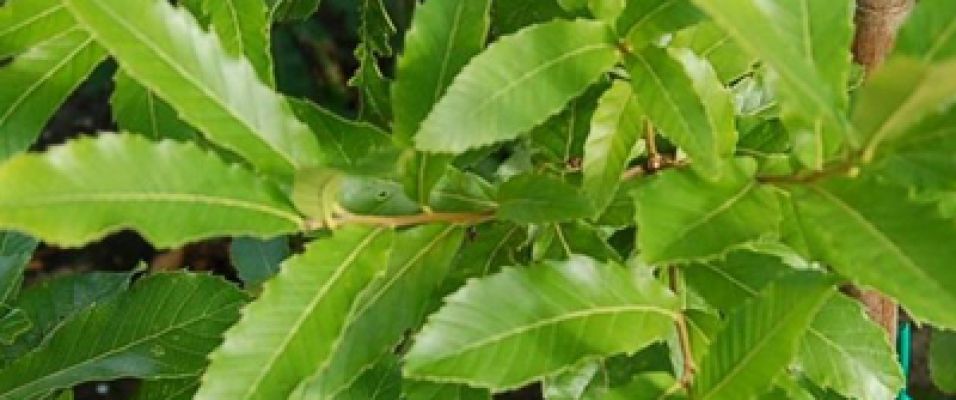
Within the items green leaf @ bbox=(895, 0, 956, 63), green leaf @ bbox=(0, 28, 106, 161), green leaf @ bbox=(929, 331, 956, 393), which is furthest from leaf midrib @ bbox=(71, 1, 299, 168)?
green leaf @ bbox=(929, 331, 956, 393)

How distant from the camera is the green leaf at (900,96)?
0.58m

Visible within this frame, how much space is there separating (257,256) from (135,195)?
59 centimetres

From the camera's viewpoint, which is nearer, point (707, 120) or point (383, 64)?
point (707, 120)

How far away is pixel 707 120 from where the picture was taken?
75 centimetres

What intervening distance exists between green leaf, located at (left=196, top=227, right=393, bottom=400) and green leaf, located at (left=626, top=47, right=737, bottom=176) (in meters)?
0.17

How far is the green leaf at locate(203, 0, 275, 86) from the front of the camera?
0.93 m

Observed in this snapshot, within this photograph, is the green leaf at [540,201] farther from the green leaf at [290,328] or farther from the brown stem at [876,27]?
the brown stem at [876,27]

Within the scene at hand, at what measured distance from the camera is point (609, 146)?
84 cm

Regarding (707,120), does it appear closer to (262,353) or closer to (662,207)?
(662,207)

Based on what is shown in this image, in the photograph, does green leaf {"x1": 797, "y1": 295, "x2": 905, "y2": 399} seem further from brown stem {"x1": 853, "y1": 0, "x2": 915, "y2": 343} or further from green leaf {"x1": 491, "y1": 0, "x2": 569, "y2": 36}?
green leaf {"x1": 491, "y1": 0, "x2": 569, "y2": 36}

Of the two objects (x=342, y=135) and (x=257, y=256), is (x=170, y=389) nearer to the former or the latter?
(x=257, y=256)

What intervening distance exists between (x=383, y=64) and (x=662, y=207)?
2.07 metres

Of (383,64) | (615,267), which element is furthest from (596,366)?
(383,64)

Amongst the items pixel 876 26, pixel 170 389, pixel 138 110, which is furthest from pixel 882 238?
pixel 170 389
